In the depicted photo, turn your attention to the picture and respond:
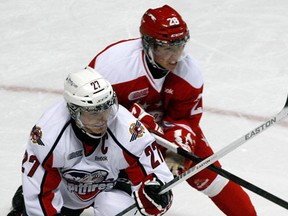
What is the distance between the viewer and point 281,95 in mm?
4801

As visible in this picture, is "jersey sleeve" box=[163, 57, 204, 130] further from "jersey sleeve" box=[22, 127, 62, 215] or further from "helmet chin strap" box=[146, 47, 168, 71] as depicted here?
"jersey sleeve" box=[22, 127, 62, 215]

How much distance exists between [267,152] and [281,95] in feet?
2.01

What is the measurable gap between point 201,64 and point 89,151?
207cm

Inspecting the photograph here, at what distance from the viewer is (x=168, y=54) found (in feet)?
11.0

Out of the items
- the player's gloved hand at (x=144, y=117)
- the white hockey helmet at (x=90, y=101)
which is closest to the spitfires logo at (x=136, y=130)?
the white hockey helmet at (x=90, y=101)

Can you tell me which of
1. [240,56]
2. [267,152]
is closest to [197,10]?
[240,56]

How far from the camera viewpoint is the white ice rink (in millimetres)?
4168

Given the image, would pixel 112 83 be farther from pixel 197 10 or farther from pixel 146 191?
pixel 197 10

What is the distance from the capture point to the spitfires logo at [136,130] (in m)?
3.13

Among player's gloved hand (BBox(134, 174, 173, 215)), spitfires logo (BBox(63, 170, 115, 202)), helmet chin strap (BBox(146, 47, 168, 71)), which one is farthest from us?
helmet chin strap (BBox(146, 47, 168, 71))

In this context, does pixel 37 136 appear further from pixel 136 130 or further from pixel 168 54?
pixel 168 54

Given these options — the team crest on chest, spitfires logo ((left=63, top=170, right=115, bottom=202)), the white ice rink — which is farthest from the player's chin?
the white ice rink

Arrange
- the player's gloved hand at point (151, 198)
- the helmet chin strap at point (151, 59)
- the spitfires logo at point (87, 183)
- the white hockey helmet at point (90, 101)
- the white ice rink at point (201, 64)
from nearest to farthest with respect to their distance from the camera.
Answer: the white hockey helmet at point (90, 101) < the player's gloved hand at point (151, 198) < the spitfires logo at point (87, 183) < the helmet chin strap at point (151, 59) < the white ice rink at point (201, 64)

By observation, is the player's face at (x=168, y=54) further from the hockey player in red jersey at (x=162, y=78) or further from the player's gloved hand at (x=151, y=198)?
the player's gloved hand at (x=151, y=198)
